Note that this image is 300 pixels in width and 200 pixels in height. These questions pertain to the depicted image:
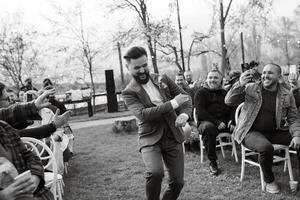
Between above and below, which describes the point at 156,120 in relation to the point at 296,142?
above

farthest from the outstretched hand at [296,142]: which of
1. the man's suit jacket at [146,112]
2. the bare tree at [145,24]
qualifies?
the bare tree at [145,24]

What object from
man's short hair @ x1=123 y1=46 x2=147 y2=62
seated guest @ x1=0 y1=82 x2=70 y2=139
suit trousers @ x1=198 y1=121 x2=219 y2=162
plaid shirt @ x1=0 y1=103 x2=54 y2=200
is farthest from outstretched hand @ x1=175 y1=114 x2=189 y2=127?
suit trousers @ x1=198 y1=121 x2=219 y2=162

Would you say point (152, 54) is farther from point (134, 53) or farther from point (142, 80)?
point (134, 53)

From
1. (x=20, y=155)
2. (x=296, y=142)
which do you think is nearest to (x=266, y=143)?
(x=296, y=142)

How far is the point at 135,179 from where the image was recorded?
17.4 feet

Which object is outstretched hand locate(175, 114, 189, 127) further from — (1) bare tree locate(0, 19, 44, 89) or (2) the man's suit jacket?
(1) bare tree locate(0, 19, 44, 89)

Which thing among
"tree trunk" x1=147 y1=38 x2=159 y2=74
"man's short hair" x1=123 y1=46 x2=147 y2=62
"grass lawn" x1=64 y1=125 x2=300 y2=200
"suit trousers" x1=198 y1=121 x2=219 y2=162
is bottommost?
"grass lawn" x1=64 y1=125 x2=300 y2=200

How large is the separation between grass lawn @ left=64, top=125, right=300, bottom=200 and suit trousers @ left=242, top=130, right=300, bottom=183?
312mm

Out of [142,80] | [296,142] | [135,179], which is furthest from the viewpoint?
[135,179]

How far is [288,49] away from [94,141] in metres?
39.9

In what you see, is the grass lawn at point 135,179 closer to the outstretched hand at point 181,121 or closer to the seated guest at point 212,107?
the seated guest at point 212,107

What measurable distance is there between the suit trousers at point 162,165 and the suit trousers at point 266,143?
1474 millimetres

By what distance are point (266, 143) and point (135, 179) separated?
219 cm

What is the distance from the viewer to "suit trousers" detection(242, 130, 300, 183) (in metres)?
4.13
